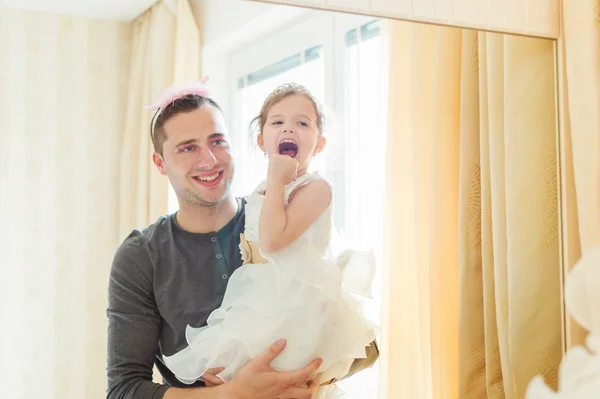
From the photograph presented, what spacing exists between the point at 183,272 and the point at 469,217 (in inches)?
24.7

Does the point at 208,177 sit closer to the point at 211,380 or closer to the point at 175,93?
the point at 175,93

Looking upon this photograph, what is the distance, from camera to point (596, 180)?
1426mm

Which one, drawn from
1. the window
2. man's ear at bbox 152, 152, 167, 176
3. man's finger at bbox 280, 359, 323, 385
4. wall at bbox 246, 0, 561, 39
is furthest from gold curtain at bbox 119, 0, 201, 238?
man's finger at bbox 280, 359, 323, 385

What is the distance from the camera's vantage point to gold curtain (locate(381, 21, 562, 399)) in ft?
4.39

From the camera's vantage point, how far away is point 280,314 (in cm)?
112

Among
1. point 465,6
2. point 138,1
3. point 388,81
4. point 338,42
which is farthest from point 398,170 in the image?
point 138,1

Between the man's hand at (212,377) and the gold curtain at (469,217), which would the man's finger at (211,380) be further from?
the gold curtain at (469,217)

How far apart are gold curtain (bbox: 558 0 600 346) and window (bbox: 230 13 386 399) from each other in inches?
18.5

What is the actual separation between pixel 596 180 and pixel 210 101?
846mm

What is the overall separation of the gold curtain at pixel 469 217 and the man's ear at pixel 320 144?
0.19m

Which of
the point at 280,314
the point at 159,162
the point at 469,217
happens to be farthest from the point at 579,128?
the point at 159,162

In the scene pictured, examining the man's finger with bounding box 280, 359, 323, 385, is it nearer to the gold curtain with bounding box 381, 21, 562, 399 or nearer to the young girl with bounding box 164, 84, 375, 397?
the young girl with bounding box 164, 84, 375, 397

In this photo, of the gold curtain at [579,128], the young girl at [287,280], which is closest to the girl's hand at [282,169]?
the young girl at [287,280]

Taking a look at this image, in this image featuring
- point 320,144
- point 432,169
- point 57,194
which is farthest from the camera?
point 432,169
